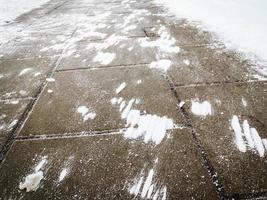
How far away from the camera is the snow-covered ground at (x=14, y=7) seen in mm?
5723

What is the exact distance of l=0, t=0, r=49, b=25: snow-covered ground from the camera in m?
5.72

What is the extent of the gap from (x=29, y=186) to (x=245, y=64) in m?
2.31

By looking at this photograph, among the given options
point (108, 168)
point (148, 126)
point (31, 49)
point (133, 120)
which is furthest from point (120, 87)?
point (31, 49)

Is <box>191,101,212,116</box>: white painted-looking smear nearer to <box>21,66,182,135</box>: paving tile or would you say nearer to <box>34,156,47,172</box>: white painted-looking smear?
<box>21,66,182,135</box>: paving tile

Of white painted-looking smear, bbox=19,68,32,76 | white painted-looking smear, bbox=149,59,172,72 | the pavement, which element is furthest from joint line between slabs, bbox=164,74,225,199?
white painted-looking smear, bbox=19,68,32,76

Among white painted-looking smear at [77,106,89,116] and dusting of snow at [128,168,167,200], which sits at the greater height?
dusting of snow at [128,168,167,200]

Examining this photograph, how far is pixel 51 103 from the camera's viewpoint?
2.32m

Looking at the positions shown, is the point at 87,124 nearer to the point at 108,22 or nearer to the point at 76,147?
the point at 76,147

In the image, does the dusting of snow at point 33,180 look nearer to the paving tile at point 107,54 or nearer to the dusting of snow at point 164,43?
the paving tile at point 107,54

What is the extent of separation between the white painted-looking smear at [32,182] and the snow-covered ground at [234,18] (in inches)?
97.4

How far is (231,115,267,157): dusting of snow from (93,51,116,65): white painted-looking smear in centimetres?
168

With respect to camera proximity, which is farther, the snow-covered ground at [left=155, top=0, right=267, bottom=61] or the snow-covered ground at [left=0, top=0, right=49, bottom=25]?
the snow-covered ground at [left=0, top=0, right=49, bottom=25]

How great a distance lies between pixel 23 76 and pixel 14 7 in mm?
4777

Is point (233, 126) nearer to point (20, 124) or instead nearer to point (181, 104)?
point (181, 104)
